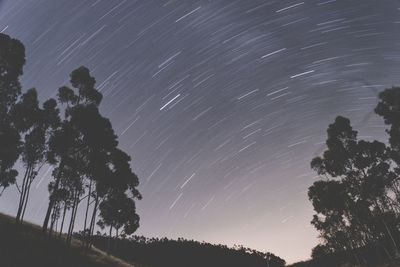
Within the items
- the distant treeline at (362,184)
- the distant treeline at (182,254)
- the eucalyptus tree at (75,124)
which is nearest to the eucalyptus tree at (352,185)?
the distant treeline at (362,184)

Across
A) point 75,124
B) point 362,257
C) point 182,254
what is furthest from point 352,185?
point 182,254

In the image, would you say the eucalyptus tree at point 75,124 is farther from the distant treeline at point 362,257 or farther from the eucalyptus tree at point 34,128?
the distant treeline at point 362,257

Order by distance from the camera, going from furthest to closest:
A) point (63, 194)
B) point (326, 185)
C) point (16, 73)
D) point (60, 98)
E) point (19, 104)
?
point (326, 185)
point (63, 194)
point (60, 98)
point (19, 104)
point (16, 73)

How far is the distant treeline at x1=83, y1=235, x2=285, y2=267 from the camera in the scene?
66.4 m

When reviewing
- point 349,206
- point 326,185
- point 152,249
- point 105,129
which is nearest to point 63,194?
point 105,129

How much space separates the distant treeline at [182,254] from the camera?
66375 mm

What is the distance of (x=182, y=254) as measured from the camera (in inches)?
3164

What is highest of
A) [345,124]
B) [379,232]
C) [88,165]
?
[345,124]

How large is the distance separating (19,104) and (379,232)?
149ft

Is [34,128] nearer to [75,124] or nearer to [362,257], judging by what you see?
[75,124]

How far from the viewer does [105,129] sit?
28984 mm

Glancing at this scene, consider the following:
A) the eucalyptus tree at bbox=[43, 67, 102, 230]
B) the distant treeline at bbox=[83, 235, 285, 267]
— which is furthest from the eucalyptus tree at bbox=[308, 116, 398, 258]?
the distant treeline at bbox=[83, 235, 285, 267]

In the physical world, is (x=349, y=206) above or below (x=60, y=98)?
below

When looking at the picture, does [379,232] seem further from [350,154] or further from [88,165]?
[88,165]
